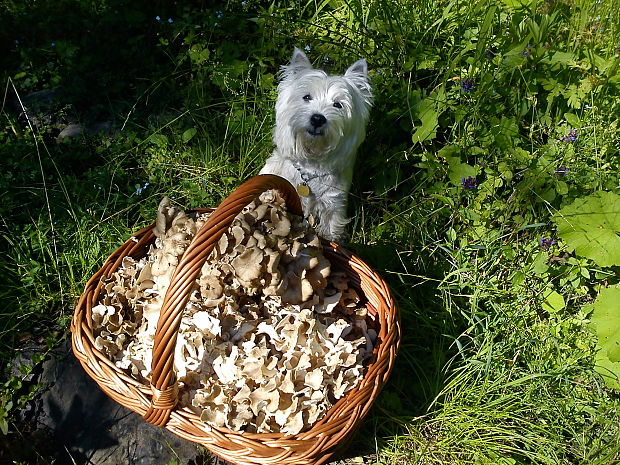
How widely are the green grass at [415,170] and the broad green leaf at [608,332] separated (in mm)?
78

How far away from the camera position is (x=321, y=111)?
122 inches

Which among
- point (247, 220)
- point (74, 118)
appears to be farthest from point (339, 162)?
point (74, 118)

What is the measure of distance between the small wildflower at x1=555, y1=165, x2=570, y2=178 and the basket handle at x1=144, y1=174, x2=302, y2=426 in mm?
2027

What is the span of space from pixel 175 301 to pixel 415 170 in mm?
2370

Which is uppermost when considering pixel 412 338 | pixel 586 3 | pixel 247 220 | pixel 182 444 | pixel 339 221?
pixel 586 3

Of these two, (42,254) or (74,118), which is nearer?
(42,254)

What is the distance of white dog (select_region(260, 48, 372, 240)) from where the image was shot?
123 inches

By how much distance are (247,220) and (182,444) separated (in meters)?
1.21

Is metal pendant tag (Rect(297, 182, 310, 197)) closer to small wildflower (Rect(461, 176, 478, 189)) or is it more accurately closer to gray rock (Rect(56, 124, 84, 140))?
small wildflower (Rect(461, 176, 478, 189))

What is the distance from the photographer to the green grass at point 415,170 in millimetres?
2678

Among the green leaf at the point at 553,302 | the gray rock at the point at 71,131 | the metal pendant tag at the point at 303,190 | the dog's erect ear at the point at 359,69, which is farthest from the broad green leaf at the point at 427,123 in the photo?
the gray rock at the point at 71,131

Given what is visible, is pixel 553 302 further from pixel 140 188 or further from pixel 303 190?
pixel 140 188

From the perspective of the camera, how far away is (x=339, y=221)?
350 cm

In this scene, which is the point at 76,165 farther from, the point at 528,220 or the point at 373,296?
the point at 528,220
